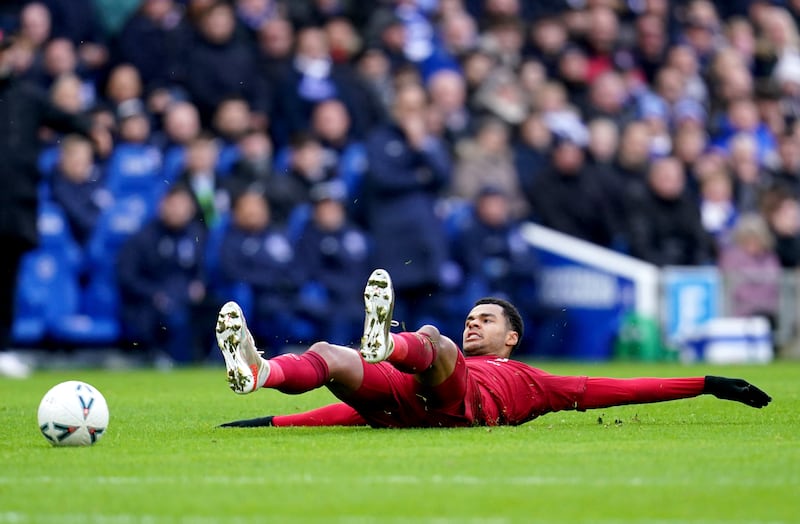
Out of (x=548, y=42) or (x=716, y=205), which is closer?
(x=716, y=205)

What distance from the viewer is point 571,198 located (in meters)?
20.4

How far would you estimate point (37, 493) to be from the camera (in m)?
6.11

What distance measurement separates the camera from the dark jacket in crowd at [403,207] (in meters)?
18.3

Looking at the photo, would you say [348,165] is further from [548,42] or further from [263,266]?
[548,42]

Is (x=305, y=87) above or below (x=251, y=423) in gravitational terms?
above

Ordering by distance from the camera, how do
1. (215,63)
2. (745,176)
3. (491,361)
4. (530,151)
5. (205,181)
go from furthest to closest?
(745,176)
(530,151)
(215,63)
(205,181)
(491,361)

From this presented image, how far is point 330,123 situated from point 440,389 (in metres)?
10.2

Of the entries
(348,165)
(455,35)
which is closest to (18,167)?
(348,165)

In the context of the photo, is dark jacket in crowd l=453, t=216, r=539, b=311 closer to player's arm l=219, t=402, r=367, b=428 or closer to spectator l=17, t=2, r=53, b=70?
spectator l=17, t=2, r=53, b=70

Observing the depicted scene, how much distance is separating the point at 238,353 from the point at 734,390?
9.20ft

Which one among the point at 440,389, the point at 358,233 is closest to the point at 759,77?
the point at 358,233

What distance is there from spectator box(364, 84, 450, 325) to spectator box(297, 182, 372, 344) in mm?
347

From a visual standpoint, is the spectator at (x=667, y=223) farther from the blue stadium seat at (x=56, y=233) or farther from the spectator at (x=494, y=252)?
the blue stadium seat at (x=56, y=233)

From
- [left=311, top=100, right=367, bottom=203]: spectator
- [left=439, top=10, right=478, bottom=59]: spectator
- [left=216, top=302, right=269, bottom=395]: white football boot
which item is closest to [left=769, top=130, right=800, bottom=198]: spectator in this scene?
[left=439, top=10, right=478, bottom=59]: spectator
